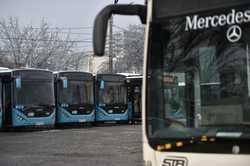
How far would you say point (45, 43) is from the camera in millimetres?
53406

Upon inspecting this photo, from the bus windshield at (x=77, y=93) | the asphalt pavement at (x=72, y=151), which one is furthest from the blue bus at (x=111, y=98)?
the asphalt pavement at (x=72, y=151)

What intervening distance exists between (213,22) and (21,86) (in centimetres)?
2187

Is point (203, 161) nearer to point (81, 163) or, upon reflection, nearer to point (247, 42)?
point (247, 42)

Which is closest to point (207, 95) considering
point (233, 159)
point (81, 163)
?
point (233, 159)

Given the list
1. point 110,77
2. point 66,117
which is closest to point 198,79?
point 66,117

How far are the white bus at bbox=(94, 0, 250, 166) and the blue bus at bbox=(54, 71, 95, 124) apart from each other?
23571 mm

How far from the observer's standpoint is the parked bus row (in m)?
26.6

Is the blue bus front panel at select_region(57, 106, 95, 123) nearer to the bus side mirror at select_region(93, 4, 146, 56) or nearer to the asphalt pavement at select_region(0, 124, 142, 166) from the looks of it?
the asphalt pavement at select_region(0, 124, 142, 166)

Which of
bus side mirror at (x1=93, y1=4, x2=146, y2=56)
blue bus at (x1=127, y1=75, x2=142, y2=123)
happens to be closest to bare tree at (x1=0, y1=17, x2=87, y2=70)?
blue bus at (x1=127, y1=75, x2=142, y2=123)

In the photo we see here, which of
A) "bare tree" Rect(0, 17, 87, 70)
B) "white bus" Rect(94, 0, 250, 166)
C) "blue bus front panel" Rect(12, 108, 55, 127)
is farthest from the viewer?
"bare tree" Rect(0, 17, 87, 70)

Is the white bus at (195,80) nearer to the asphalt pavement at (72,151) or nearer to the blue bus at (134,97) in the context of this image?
the asphalt pavement at (72,151)

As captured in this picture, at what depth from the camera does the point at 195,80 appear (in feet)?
18.2

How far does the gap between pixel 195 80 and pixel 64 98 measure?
79.0 ft

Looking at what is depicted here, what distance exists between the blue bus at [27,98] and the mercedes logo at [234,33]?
859 inches
